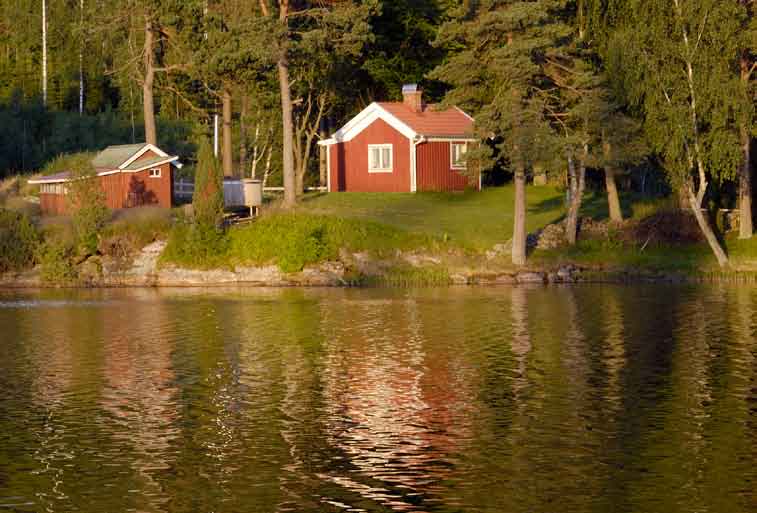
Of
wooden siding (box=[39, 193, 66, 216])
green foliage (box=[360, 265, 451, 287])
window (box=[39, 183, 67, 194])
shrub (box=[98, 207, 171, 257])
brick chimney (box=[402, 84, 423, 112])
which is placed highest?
brick chimney (box=[402, 84, 423, 112])

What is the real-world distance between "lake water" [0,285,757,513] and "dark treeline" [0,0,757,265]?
10.1 meters

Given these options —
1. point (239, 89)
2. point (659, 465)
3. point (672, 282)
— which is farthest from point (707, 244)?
point (659, 465)

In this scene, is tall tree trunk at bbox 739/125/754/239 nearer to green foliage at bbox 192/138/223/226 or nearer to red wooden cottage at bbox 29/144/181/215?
green foliage at bbox 192/138/223/226

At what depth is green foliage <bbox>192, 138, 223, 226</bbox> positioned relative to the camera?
56.2 metres

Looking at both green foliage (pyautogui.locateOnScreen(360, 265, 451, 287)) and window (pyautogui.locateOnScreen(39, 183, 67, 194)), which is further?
window (pyautogui.locateOnScreen(39, 183, 67, 194))

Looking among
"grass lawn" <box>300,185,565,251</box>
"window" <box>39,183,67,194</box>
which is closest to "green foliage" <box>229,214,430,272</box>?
"grass lawn" <box>300,185,565,251</box>

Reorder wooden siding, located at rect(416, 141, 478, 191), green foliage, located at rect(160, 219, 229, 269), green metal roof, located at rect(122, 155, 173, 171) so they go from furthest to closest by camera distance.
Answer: wooden siding, located at rect(416, 141, 478, 191)
green metal roof, located at rect(122, 155, 173, 171)
green foliage, located at rect(160, 219, 229, 269)

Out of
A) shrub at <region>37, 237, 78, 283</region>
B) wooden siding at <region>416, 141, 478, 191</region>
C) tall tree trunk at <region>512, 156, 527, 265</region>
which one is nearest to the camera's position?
tall tree trunk at <region>512, 156, 527, 265</region>

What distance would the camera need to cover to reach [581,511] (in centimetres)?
1889

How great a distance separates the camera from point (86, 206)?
56.8 m

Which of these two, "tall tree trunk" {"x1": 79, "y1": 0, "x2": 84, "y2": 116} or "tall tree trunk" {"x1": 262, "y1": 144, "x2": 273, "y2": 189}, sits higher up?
"tall tree trunk" {"x1": 79, "y1": 0, "x2": 84, "y2": 116}

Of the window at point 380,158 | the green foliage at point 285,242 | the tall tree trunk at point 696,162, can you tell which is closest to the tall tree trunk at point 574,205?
the tall tree trunk at point 696,162

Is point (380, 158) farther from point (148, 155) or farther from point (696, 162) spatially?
point (696, 162)

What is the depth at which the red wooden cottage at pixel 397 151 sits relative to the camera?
71875 millimetres
